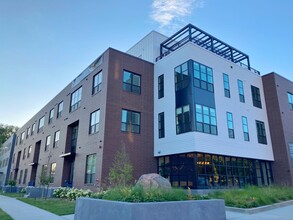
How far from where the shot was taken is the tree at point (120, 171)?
15.4m

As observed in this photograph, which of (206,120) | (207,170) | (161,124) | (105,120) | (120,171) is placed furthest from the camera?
(161,124)

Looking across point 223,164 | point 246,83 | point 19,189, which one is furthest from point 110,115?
point 19,189

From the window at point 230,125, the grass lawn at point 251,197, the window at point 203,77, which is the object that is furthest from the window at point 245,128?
the grass lawn at point 251,197

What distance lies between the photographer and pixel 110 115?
19.1 m

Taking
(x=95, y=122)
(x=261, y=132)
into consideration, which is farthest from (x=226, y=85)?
(x=95, y=122)

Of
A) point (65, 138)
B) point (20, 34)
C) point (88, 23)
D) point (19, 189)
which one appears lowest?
point (19, 189)

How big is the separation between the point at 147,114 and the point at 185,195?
1229cm

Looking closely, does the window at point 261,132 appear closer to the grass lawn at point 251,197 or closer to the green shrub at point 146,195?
the grass lawn at point 251,197

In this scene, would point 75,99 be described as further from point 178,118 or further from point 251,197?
point 251,197

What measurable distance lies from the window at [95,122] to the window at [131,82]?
3342 mm

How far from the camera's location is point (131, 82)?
844 inches

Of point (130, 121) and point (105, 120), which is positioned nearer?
point (105, 120)

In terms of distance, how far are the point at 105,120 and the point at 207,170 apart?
8958mm

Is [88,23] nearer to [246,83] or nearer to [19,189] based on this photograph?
[246,83]
